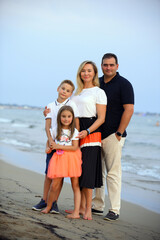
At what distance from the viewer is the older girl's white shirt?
3744 millimetres

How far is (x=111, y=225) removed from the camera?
3688 mm

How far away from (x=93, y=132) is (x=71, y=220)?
3.33 feet

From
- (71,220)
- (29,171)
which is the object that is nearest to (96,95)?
(71,220)

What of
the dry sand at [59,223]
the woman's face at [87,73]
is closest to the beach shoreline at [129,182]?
the dry sand at [59,223]

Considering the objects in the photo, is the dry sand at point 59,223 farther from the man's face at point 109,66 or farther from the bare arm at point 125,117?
the man's face at point 109,66

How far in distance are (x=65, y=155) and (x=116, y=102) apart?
0.98 meters

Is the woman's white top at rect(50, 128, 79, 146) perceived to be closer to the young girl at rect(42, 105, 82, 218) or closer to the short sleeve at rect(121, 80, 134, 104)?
the young girl at rect(42, 105, 82, 218)

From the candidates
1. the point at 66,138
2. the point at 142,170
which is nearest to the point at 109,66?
the point at 66,138

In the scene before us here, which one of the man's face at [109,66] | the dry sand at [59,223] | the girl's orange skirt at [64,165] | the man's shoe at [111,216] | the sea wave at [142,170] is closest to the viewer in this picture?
the dry sand at [59,223]

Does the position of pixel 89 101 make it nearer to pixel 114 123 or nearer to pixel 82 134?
pixel 82 134

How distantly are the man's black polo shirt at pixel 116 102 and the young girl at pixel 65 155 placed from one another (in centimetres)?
56

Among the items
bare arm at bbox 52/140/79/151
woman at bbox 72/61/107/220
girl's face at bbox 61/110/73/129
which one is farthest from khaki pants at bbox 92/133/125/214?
girl's face at bbox 61/110/73/129

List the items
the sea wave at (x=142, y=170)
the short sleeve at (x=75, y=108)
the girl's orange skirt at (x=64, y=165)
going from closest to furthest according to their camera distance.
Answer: the girl's orange skirt at (x=64, y=165)
the short sleeve at (x=75, y=108)
the sea wave at (x=142, y=170)

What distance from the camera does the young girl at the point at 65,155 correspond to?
140 inches
